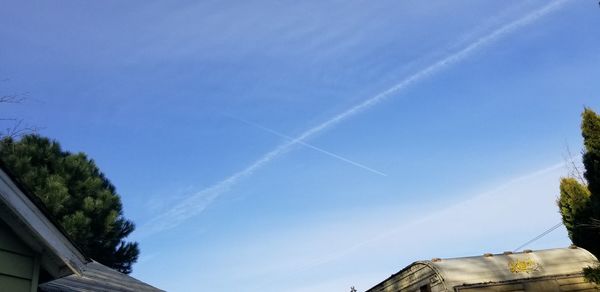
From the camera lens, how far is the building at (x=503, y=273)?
48.1 feet

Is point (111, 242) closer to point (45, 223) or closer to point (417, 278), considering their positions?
point (417, 278)

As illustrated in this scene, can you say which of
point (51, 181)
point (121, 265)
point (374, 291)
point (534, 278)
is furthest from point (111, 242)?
point (534, 278)

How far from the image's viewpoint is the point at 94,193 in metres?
34.4

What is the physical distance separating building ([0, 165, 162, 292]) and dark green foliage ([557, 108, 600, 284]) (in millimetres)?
14051

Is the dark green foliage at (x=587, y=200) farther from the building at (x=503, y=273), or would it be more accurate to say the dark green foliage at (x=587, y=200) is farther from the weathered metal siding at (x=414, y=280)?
the weathered metal siding at (x=414, y=280)

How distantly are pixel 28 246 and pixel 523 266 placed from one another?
14.4 m

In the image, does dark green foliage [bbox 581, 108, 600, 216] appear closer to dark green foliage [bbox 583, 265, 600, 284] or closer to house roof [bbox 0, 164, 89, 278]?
dark green foliage [bbox 583, 265, 600, 284]

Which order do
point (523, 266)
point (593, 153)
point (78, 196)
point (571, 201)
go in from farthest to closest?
point (78, 196), point (571, 201), point (593, 153), point (523, 266)

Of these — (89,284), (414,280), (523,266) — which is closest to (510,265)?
(523,266)

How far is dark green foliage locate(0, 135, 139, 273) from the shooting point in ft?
97.1

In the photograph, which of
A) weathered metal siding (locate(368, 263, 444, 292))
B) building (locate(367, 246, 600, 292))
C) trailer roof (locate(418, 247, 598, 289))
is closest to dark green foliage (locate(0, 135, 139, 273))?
weathered metal siding (locate(368, 263, 444, 292))

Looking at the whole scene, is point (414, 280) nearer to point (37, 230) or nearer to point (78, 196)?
point (37, 230)

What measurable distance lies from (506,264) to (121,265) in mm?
27382

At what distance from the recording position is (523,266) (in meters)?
15.8
